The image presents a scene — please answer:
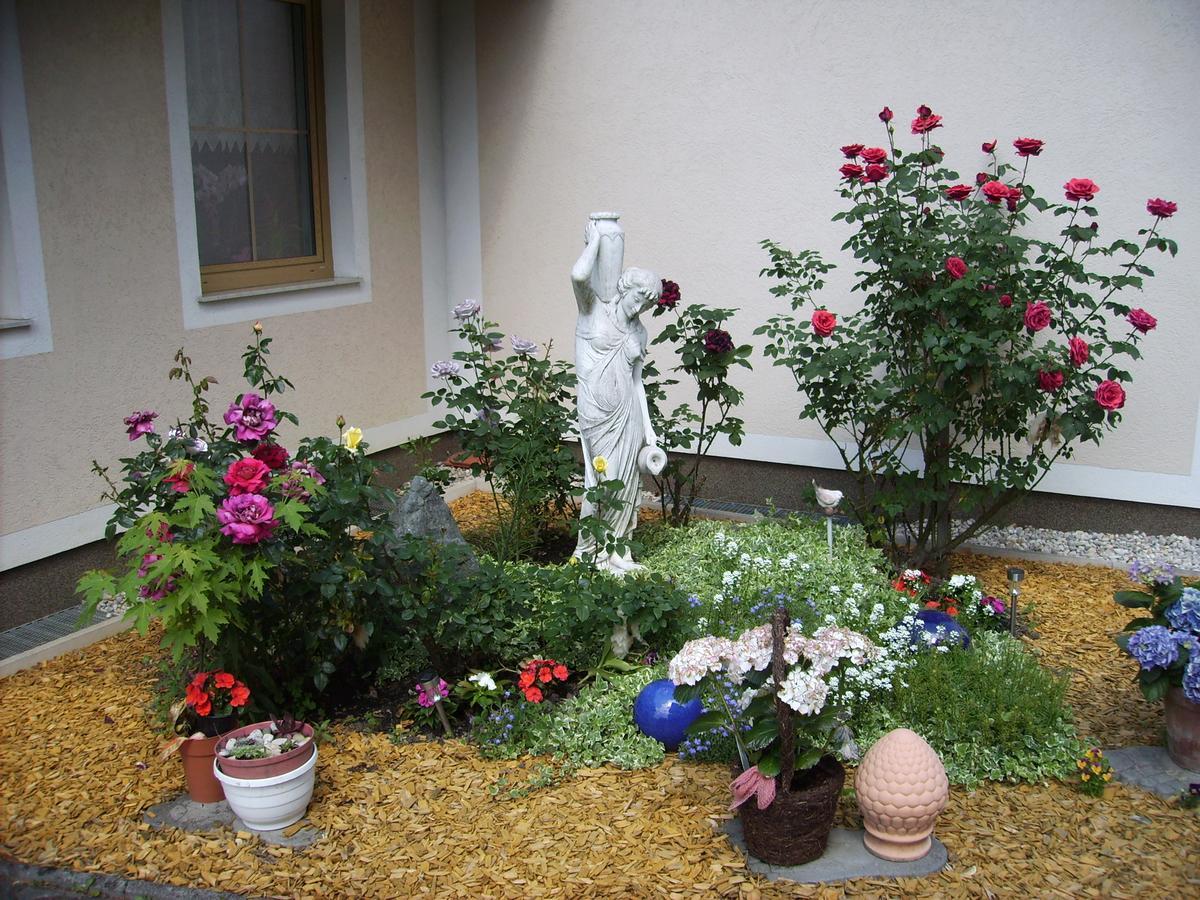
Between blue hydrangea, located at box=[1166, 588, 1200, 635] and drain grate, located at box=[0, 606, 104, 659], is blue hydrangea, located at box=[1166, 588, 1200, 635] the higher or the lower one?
the higher one

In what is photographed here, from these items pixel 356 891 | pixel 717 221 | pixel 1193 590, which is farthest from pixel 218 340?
pixel 1193 590

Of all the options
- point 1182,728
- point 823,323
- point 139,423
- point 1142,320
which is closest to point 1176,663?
point 1182,728

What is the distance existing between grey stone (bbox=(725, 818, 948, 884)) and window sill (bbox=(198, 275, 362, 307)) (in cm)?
441

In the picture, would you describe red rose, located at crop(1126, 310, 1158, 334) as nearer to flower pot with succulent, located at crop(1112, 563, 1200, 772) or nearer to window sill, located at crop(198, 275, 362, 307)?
flower pot with succulent, located at crop(1112, 563, 1200, 772)

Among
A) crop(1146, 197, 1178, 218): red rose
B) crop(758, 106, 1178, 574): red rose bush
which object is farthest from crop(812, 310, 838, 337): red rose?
crop(1146, 197, 1178, 218): red rose

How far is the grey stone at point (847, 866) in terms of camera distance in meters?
3.64

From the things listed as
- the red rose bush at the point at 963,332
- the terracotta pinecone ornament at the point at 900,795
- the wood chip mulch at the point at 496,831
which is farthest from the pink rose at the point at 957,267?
the terracotta pinecone ornament at the point at 900,795

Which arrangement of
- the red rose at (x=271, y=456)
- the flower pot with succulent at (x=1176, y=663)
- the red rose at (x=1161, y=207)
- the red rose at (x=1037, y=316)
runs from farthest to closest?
the red rose at (x=1161, y=207) < the red rose at (x=1037, y=316) < the red rose at (x=271, y=456) < the flower pot with succulent at (x=1176, y=663)

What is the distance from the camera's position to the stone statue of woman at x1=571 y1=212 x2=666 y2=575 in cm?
545

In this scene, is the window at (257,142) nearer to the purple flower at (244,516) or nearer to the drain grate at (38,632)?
the drain grate at (38,632)

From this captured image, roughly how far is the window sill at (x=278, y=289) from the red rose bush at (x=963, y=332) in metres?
2.95

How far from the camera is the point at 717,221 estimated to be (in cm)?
741

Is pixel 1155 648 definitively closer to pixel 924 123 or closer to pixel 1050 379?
pixel 1050 379

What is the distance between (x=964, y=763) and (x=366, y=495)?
2581 mm
